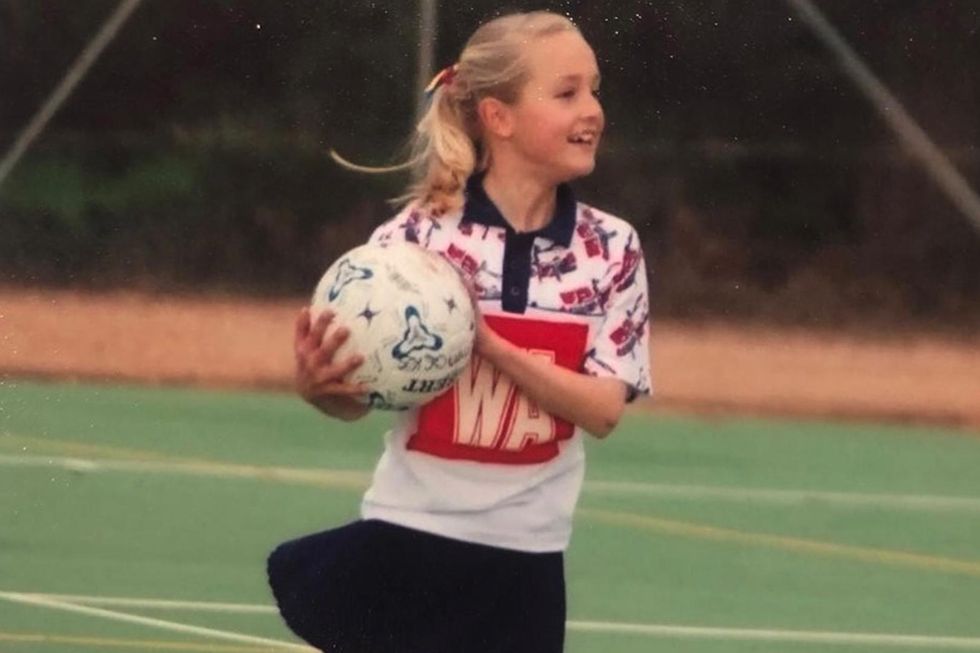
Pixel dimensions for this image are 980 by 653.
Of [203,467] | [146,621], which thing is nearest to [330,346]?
[146,621]

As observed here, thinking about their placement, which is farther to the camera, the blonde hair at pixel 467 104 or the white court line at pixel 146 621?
the white court line at pixel 146 621

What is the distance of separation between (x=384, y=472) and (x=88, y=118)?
362 inches

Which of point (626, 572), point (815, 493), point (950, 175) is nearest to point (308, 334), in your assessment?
point (626, 572)

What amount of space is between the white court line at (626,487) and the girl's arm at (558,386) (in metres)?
4.39

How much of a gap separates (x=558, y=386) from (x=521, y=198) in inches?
12.8

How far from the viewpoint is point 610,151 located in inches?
506

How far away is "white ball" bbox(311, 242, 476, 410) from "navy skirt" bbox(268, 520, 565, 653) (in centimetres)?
24

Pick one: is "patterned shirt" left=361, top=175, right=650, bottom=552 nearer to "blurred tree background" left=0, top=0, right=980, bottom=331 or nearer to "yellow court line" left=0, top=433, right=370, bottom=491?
"yellow court line" left=0, top=433, right=370, bottom=491

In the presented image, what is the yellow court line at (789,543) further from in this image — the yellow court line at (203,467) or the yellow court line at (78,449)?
the yellow court line at (78,449)

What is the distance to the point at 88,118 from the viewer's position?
13.2m

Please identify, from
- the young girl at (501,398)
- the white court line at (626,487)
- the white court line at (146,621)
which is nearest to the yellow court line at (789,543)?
the white court line at (626,487)

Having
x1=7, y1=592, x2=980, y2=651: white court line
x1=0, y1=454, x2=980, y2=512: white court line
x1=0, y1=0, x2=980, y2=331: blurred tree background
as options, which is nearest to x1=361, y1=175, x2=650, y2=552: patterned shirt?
x1=7, y1=592, x2=980, y2=651: white court line

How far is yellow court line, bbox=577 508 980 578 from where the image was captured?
24.6 feet

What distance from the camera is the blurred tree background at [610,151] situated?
13.0m
